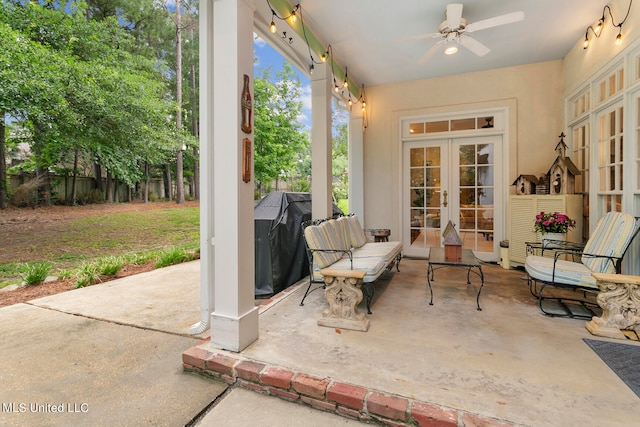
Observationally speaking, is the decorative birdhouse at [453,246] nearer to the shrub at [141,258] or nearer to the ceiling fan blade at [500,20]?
the ceiling fan blade at [500,20]

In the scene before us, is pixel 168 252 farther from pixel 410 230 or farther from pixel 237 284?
pixel 410 230

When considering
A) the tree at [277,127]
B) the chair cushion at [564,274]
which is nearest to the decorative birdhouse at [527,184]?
the chair cushion at [564,274]

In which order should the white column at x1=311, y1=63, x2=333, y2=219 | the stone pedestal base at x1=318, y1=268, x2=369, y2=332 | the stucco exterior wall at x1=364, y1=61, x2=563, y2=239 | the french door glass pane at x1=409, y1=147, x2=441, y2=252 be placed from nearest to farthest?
the stone pedestal base at x1=318, y1=268, x2=369, y2=332, the white column at x1=311, y1=63, x2=333, y2=219, the stucco exterior wall at x1=364, y1=61, x2=563, y2=239, the french door glass pane at x1=409, y1=147, x2=441, y2=252

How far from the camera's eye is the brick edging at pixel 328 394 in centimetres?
138

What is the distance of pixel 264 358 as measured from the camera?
1874mm

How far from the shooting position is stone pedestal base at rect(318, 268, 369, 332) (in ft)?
7.58

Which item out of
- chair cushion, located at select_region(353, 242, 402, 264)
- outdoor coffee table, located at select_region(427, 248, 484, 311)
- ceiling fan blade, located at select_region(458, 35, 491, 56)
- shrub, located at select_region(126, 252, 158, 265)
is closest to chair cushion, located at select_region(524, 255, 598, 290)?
outdoor coffee table, located at select_region(427, 248, 484, 311)

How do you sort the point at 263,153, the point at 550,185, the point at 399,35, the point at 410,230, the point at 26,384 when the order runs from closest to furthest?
the point at 26,384
the point at 399,35
the point at 550,185
the point at 410,230
the point at 263,153

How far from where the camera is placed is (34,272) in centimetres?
345

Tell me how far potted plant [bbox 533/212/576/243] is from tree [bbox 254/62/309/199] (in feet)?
19.2

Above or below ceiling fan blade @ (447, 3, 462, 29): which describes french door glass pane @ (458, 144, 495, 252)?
below

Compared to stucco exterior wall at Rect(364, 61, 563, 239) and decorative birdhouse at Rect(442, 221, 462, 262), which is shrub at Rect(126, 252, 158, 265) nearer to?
stucco exterior wall at Rect(364, 61, 563, 239)

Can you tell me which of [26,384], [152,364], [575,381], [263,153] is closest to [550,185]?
[575,381]

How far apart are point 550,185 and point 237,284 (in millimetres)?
4305
